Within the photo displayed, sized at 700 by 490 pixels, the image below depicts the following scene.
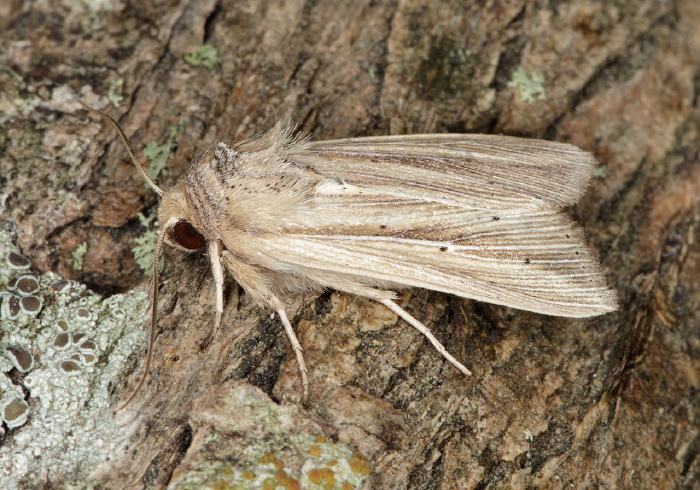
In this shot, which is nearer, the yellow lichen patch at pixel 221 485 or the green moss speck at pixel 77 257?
the yellow lichen patch at pixel 221 485

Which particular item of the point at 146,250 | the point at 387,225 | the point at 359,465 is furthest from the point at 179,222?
the point at 359,465

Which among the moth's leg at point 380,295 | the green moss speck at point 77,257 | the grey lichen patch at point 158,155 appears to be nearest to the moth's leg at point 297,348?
the moth's leg at point 380,295

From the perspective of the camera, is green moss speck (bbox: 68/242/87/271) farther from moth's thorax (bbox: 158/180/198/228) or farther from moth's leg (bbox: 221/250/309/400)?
moth's leg (bbox: 221/250/309/400)

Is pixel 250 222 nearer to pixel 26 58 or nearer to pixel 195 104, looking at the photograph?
pixel 195 104

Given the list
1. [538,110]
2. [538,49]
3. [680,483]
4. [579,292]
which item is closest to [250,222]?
[579,292]

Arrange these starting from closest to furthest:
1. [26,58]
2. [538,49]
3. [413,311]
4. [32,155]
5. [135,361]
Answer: [135,361] < [413,311] < [32,155] < [26,58] < [538,49]

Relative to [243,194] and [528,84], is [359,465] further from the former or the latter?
[528,84]

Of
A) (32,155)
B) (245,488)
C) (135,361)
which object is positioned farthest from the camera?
(32,155)

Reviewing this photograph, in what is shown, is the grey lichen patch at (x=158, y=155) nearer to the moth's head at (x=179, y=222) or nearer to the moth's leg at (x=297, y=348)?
the moth's head at (x=179, y=222)
